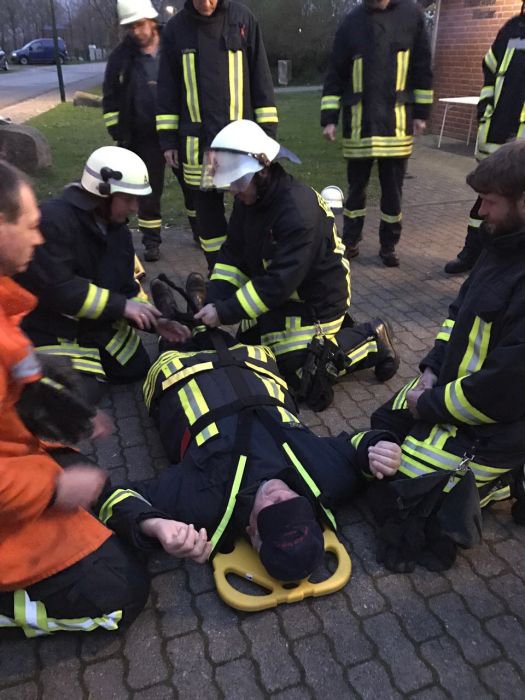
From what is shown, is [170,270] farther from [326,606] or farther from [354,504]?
[326,606]

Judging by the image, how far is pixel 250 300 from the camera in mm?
3246

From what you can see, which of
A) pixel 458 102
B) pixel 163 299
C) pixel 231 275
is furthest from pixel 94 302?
pixel 458 102

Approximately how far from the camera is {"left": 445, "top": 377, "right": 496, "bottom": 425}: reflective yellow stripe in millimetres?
2334

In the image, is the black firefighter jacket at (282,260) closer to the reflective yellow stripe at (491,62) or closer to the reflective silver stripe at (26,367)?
the reflective silver stripe at (26,367)

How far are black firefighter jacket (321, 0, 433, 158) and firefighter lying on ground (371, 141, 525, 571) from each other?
9.27 ft

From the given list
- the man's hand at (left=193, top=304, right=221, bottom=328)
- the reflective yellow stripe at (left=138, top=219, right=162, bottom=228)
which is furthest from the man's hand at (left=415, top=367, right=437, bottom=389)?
the reflective yellow stripe at (left=138, top=219, right=162, bottom=228)

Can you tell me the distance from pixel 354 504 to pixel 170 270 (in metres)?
3.27

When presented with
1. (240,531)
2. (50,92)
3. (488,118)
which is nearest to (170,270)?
(488,118)

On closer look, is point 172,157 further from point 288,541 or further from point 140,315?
point 288,541

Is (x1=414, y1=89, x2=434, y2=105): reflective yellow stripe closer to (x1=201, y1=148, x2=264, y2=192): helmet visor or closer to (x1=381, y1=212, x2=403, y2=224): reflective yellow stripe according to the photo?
(x1=381, y1=212, x2=403, y2=224): reflective yellow stripe

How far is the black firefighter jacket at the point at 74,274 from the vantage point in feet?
10.5

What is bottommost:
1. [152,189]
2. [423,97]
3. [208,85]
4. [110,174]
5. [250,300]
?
[250,300]

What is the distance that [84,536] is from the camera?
2021mm

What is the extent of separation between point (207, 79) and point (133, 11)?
1.03 m
